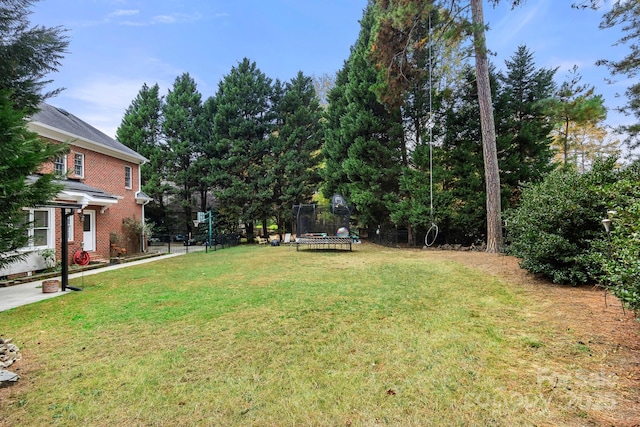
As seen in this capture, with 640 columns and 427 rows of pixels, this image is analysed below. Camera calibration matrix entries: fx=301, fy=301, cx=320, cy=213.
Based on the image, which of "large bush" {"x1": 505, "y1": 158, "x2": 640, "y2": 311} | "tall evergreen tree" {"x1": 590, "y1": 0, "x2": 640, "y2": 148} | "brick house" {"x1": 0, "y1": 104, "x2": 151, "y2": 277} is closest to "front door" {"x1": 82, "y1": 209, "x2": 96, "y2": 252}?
"brick house" {"x1": 0, "y1": 104, "x2": 151, "y2": 277}

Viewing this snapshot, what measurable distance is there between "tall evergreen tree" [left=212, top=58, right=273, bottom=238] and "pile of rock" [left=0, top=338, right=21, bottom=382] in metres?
17.3

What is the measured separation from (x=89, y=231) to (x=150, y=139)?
13.4 meters

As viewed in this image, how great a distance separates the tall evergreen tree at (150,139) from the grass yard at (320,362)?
18111 millimetres

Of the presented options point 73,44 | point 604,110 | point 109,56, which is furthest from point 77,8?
point 604,110

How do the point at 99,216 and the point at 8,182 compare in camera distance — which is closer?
the point at 8,182

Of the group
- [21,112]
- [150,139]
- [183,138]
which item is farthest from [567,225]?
[150,139]

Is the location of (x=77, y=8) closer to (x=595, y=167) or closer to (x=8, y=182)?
(x=8, y=182)

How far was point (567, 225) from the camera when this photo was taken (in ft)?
18.2

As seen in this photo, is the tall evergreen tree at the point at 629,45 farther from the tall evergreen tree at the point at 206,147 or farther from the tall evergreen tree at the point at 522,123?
the tall evergreen tree at the point at 206,147

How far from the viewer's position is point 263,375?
2.67 meters

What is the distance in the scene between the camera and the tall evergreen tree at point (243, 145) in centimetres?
2083

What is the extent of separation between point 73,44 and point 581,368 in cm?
699

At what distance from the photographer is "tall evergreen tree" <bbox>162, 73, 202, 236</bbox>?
870 inches

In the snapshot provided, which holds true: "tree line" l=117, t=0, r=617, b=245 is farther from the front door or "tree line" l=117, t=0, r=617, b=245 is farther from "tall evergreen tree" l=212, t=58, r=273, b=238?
the front door
